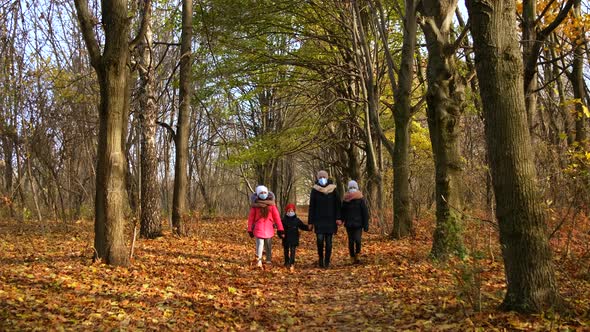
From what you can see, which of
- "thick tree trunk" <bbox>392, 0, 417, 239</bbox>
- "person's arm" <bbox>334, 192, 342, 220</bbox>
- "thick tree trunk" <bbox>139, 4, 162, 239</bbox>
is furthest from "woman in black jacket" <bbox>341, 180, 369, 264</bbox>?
"thick tree trunk" <bbox>139, 4, 162, 239</bbox>

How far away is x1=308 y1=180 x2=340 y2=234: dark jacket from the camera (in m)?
9.77

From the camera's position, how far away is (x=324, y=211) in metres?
9.87

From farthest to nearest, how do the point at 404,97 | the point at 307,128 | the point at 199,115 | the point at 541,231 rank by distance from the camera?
1. the point at 199,115
2. the point at 307,128
3. the point at 404,97
4. the point at 541,231

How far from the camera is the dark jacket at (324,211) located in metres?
9.77

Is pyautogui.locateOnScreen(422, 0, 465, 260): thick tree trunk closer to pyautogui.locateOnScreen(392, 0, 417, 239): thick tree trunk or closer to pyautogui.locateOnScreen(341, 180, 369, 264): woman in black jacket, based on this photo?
pyautogui.locateOnScreen(341, 180, 369, 264): woman in black jacket

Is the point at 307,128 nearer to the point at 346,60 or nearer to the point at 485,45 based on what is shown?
the point at 346,60

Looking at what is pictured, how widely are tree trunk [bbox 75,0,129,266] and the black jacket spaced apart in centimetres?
448

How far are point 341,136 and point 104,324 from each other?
51.8ft

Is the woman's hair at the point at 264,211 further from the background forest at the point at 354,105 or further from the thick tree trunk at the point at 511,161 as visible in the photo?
the thick tree trunk at the point at 511,161

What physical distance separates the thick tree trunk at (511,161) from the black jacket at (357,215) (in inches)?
205

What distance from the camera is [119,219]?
7.95 metres

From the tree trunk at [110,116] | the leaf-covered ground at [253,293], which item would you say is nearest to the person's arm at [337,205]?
the leaf-covered ground at [253,293]

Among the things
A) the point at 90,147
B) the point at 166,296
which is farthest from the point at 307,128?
the point at 166,296

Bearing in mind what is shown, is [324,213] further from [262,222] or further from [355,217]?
[262,222]
